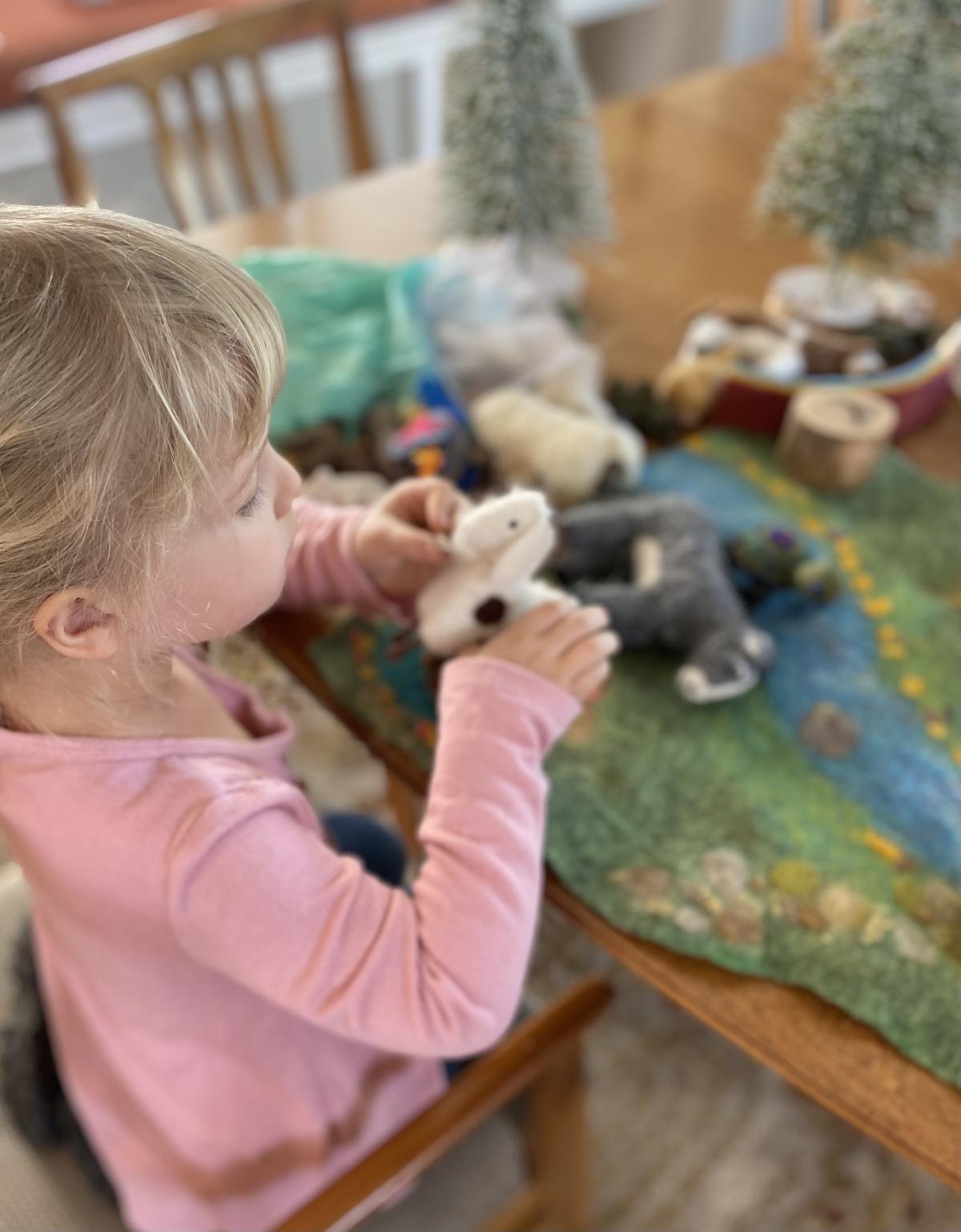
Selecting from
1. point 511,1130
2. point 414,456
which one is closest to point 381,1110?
point 511,1130

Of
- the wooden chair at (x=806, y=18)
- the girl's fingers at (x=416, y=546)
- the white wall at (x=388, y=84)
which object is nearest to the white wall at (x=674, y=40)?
the white wall at (x=388, y=84)

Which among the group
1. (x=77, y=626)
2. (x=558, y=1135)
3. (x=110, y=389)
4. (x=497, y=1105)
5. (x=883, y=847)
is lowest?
(x=558, y=1135)

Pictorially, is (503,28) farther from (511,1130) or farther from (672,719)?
(511,1130)

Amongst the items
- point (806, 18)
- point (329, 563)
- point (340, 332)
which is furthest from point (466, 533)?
point (806, 18)

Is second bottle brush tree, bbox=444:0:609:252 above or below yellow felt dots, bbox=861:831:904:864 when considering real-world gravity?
above

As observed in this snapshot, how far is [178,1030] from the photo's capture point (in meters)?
0.59

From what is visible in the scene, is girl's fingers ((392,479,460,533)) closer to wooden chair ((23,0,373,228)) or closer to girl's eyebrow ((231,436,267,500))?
girl's eyebrow ((231,436,267,500))

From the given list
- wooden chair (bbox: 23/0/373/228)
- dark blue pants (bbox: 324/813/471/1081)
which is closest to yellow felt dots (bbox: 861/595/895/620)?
dark blue pants (bbox: 324/813/471/1081)

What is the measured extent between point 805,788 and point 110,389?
18.5 inches

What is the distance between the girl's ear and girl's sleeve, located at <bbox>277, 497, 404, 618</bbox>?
9.6 inches

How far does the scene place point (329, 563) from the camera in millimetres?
679

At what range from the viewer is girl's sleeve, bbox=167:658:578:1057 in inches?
19.1

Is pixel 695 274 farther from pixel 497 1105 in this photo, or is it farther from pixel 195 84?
pixel 497 1105

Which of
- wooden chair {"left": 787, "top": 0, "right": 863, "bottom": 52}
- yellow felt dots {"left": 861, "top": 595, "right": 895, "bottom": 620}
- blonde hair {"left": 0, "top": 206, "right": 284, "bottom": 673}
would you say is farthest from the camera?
wooden chair {"left": 787, "top": 0, "right": 863, "bottom": 52}
